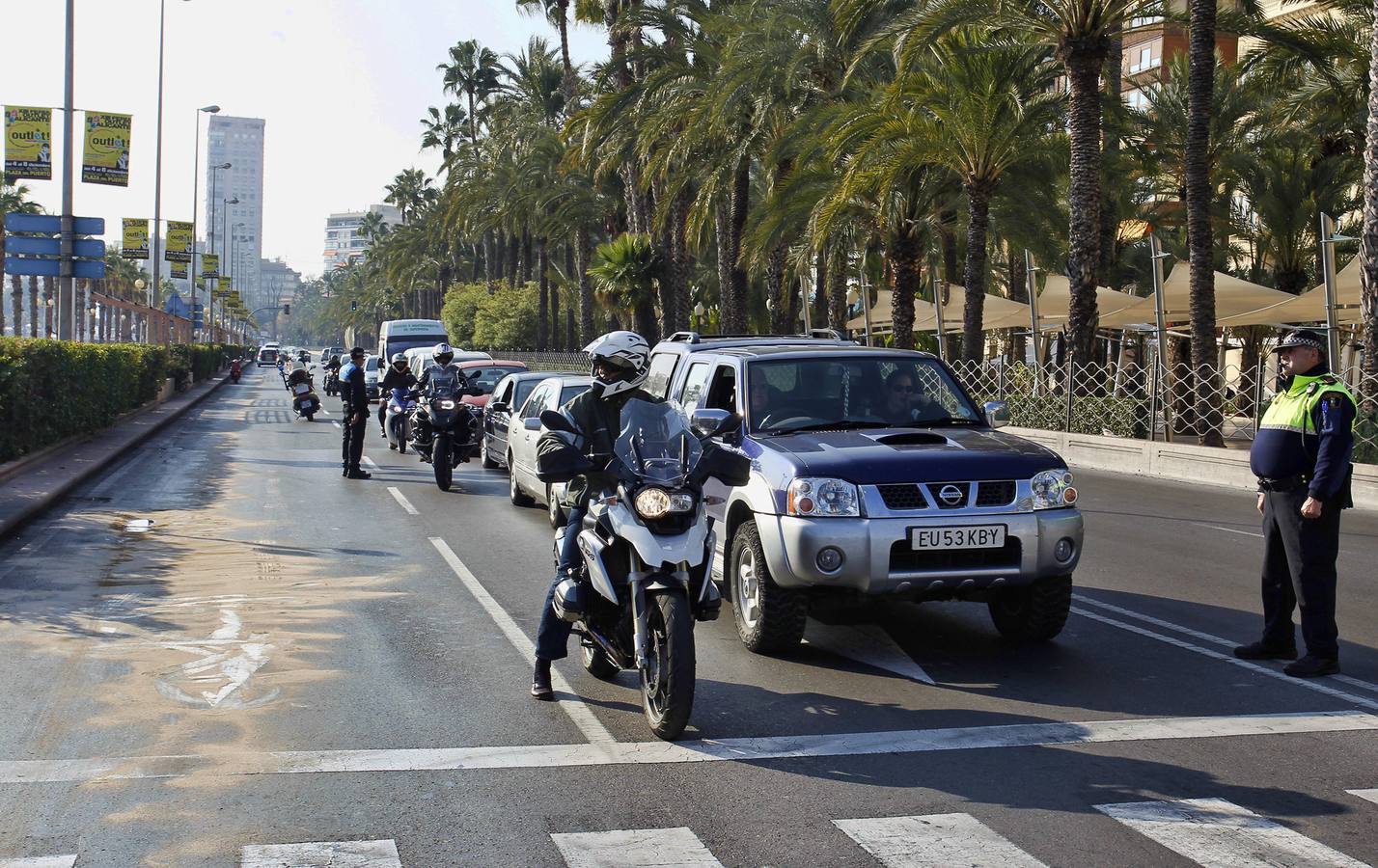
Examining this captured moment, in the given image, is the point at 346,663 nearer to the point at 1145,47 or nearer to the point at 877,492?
the point at 877,492

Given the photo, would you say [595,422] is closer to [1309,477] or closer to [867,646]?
[867,646]

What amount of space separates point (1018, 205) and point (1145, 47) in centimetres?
3970

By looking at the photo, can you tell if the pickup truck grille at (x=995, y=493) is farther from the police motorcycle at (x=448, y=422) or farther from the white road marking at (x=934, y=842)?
the police motorcycle at (x=448, y=422)


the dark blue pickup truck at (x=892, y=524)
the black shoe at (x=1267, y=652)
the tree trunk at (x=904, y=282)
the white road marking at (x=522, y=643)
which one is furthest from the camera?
the tree trunk at (x=904, y=282)

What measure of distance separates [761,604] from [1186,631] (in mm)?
2811

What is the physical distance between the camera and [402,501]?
16.1 metres

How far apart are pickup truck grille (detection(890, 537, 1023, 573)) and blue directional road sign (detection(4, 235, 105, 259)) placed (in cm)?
2357

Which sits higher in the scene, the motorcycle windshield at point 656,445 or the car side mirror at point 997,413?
the car side mirror at point 997,413

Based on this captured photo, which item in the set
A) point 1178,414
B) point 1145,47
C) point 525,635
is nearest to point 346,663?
point 525,635

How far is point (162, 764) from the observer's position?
5711 millimetres

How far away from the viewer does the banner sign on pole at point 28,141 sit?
88.9 feet

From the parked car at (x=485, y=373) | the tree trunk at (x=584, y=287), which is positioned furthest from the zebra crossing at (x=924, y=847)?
the tree trunk at (x=584, y=287)

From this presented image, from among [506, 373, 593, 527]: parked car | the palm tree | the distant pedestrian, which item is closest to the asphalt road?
[506, 373, 593, 527]: parked car

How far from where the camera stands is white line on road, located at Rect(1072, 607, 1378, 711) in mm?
6957
